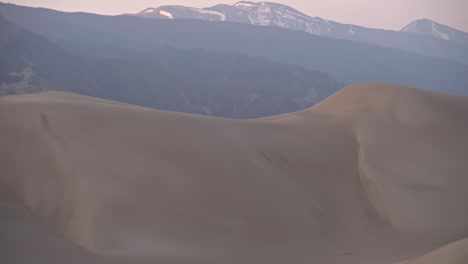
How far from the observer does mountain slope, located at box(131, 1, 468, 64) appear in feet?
316

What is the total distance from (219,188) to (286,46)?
6789cm

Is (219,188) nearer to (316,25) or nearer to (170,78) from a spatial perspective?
(170,78)

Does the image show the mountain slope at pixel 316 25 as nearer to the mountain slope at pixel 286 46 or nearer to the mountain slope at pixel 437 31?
the mountain slope at pixel 437 31

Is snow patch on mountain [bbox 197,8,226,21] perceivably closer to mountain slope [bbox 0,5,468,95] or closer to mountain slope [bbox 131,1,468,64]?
mountain slope [bbox 131,1,468,64]

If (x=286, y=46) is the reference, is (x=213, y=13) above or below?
above

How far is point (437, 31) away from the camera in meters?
123

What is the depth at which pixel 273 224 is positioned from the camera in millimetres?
5340

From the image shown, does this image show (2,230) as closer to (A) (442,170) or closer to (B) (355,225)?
(B) (355,225)

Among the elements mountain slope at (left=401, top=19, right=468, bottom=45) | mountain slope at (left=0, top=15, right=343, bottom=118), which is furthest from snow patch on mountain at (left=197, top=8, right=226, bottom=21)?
mountain slope at (left=401, top=19, right=468, bottom=45)

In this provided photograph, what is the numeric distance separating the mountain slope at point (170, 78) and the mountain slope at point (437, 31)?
7716 centimetres

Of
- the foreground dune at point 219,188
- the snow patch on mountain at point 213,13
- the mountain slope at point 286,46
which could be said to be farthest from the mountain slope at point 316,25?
the foreground dune at point 219,188

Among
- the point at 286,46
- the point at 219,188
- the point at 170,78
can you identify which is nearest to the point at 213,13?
the point at 286,46

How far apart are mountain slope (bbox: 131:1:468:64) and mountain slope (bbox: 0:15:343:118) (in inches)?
1741

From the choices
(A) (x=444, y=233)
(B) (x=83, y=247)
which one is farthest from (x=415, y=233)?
(B) (x=83, y=247)
